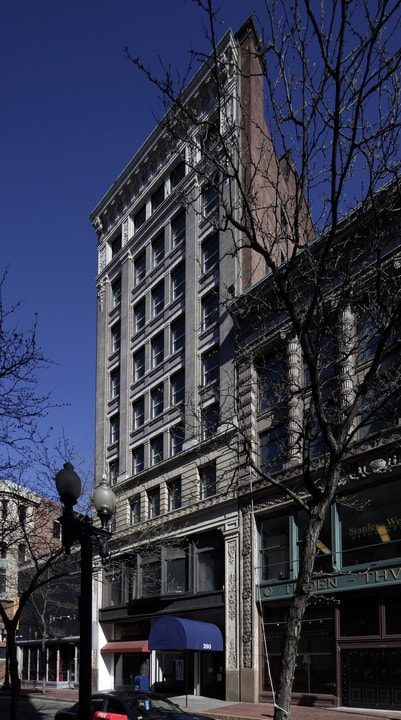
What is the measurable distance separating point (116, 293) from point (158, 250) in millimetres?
6307

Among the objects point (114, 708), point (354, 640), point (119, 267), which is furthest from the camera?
point (119, 267)

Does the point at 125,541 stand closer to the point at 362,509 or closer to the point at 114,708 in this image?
the point at 362,509

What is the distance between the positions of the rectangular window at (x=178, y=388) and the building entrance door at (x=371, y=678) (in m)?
17.4

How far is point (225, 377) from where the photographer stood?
3594 centimetres

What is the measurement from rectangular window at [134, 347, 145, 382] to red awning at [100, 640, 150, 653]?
14.2 metres

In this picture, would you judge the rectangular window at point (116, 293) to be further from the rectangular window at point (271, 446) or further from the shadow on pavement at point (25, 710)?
the shadow on pavement at point (25, 710)

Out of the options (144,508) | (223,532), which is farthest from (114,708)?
(144,508)

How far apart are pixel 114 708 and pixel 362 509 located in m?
11.8

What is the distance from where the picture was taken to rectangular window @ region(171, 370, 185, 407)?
40.7 meters

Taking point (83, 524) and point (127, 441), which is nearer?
point (83, 524)

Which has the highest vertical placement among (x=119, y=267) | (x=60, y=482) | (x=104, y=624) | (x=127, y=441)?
(x=119, y=267)

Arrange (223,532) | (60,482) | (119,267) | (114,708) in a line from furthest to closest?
(119,267) < (223,532) < (114,708) < (60,482)

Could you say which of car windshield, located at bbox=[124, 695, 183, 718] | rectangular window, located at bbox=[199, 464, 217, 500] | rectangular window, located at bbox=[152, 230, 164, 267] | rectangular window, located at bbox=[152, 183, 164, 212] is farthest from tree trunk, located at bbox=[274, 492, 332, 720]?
rectangular window, located at bbox=[152, 183, 164, 212]

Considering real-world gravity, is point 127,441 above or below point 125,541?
above
